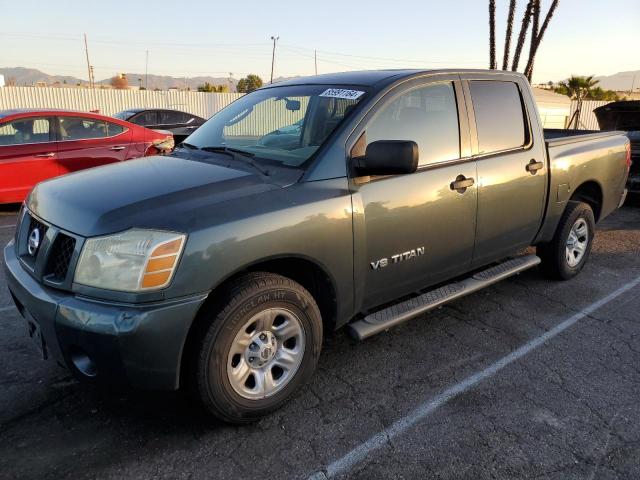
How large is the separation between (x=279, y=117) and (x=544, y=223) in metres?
2.50

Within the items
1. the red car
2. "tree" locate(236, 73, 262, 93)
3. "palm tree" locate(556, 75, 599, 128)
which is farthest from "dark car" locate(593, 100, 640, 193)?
"tree" locate(236, 73, 262, 93)

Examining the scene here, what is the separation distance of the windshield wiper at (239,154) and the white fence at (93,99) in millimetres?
20306

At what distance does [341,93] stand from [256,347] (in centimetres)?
169

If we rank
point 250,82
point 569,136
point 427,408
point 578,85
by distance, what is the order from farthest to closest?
point 250,82 → point 578,85 → point 569,136 → point 427,408

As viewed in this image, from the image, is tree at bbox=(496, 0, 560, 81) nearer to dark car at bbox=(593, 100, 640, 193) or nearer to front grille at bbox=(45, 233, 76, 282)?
dark car at bbox=(593, 100, 640, 193)

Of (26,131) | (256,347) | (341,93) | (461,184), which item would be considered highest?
(341,93)

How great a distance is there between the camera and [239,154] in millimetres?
3244

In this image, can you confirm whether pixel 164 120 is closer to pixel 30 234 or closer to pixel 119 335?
pixel 30 234

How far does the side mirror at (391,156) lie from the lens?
2.73 m

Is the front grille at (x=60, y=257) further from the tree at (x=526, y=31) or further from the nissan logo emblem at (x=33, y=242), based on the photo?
the tree at (x=526, y=31)

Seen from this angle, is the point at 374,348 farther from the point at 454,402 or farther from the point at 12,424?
the point at 12,424

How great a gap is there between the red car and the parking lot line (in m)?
5.31

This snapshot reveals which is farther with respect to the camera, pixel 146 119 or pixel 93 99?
pixel 93 99

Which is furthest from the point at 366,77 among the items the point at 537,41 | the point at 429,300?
the point at 537,41
